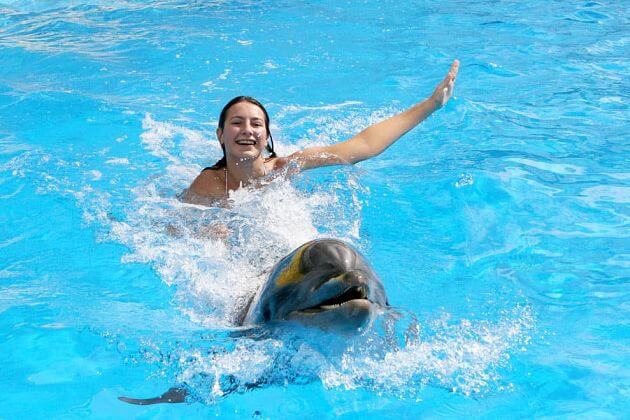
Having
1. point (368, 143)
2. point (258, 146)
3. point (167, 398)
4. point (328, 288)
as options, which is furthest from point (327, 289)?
point (368, 143)

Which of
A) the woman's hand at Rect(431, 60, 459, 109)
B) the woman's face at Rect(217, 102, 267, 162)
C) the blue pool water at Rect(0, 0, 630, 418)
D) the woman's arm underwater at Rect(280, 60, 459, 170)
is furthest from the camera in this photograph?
the woman's arm underwater at Rect(280, 60, 459, 170)

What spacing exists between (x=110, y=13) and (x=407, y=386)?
33.6 feet

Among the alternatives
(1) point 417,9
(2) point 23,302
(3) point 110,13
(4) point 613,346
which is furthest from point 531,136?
(3) point 110,13

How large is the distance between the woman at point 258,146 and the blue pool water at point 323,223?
177 millimetres

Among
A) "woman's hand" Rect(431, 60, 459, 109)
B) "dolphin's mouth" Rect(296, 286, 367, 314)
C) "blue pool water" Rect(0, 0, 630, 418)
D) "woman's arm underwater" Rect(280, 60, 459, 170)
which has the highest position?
"woman's hand" Rect(431, 60, 459, 109)

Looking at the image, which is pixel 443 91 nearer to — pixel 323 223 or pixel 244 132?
pixel 323 223

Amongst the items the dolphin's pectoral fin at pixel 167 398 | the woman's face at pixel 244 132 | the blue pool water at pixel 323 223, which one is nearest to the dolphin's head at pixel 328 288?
the blue pool water at pixel 323 223

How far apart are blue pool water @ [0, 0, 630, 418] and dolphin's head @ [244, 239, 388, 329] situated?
6.6 inches

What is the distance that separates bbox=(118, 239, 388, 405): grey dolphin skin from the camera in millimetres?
2531

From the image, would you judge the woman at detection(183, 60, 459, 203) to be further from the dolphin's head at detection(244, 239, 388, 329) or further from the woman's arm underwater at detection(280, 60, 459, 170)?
the dolphin's head at detection(244, 239, 388, 329)

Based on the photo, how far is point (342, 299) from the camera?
8.46 ft

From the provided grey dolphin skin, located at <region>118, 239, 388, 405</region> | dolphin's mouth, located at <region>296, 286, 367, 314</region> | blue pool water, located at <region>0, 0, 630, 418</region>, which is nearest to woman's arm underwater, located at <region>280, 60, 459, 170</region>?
blue pool water, located at <region>0, 0, 630, 418</region>

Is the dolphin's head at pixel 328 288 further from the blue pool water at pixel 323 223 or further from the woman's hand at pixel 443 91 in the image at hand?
the woman's hand at pixel 443 91

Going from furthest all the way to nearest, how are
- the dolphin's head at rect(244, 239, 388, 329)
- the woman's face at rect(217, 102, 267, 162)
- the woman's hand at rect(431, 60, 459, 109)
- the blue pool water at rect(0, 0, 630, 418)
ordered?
the woman's hand at rect(431, 60, 459, 109) < the woman's face at rect(217, 102, 267, 162) < the blue pool water at rect(0, 0, 630, 418) < the dolphin's head at rect(244, 239, 388, 329)
